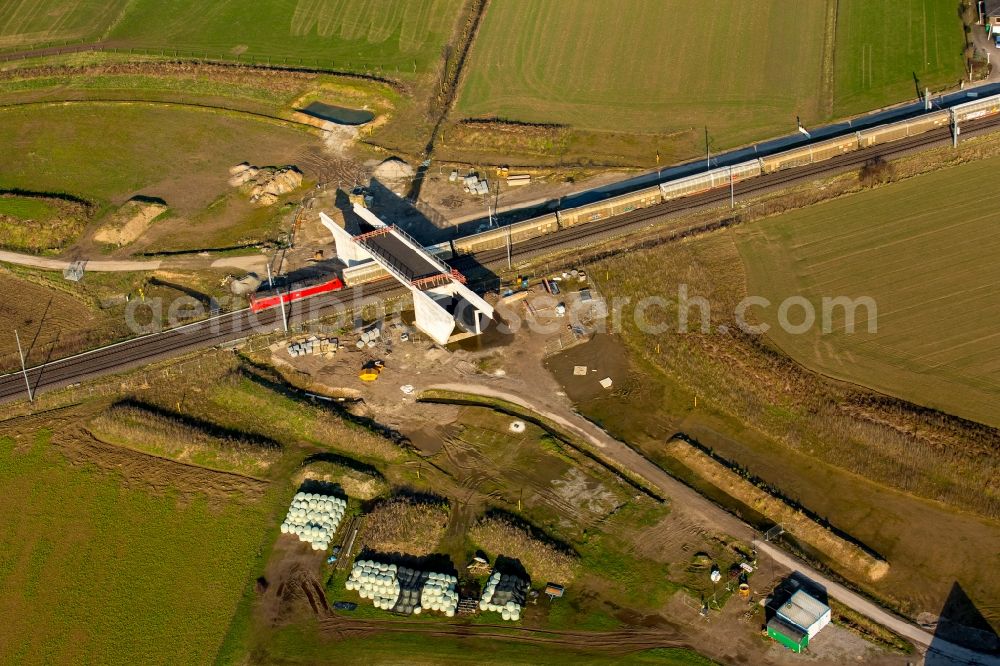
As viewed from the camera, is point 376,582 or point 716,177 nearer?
point 376,582

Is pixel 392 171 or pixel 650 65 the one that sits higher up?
pixel 650 65

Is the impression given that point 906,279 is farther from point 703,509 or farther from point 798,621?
point 798,621

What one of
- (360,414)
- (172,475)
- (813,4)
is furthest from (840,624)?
(813,4)

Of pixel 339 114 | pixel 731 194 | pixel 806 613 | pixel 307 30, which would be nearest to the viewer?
pixel 806 613

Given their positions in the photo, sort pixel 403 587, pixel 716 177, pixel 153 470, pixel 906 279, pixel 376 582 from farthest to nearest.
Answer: pixel 716 177, pixel 906 279, pixel 153 470, pixel 376 582, pixel 403 587

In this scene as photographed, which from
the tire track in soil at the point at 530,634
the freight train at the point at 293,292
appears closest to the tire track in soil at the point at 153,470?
the tire track in soil at the point at 530,634

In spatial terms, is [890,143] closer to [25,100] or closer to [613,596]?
[613,596]

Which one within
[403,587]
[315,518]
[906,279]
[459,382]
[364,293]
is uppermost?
[906,279]

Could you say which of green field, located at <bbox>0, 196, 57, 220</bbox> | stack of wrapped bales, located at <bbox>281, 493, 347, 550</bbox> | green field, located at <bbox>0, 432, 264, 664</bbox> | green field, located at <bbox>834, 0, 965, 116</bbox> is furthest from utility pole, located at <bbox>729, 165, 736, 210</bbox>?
green field, located at <bbox>0, 196, 57, 220</bbox>

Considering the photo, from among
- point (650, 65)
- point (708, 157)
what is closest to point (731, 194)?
point (708, 157)
